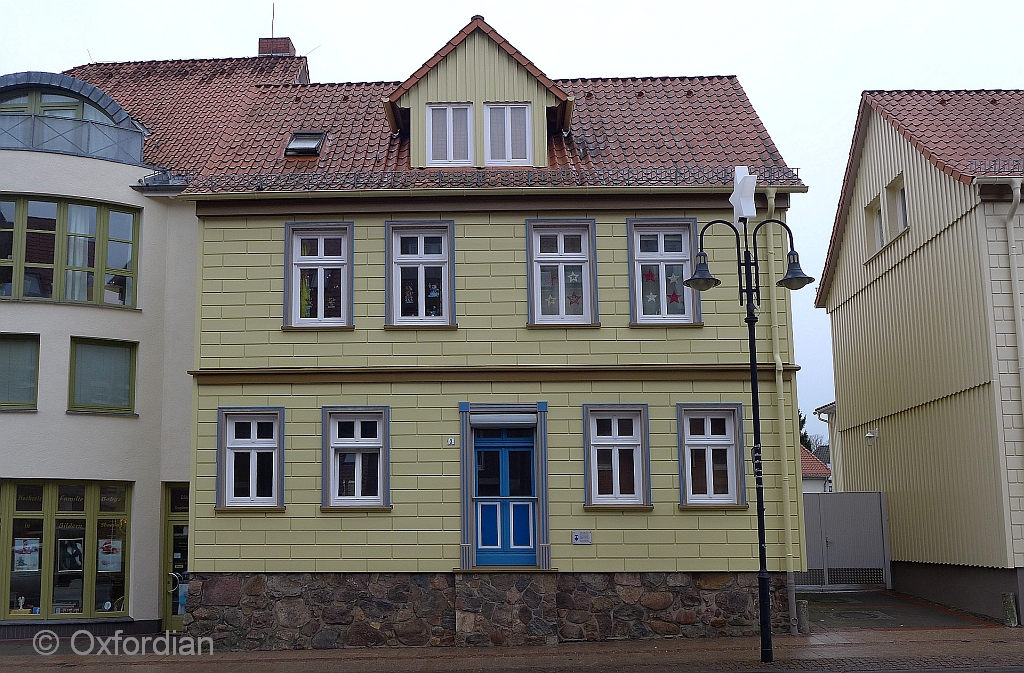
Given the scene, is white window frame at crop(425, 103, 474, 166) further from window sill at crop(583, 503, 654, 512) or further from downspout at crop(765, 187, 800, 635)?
window sill at crop(583, 503, 654, 512)

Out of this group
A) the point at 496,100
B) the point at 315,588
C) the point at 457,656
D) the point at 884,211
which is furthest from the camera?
the point at 884,211

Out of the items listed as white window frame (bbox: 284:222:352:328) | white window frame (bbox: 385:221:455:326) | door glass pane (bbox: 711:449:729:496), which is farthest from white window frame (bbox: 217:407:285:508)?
door glass pane (bbox: 711:449:729:496)

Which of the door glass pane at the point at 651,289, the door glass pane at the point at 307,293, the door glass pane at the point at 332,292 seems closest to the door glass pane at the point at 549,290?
the door glass pane at the point at 651,289

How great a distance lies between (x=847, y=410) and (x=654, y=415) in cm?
1032

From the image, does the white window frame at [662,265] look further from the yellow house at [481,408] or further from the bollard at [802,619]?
the bollard at [802,619]

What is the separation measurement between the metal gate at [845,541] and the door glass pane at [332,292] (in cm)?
1087

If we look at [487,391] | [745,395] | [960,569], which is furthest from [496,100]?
[960,569]

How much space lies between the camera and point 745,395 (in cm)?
1714

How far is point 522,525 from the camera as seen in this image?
17.0 m

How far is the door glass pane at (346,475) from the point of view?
1717cm

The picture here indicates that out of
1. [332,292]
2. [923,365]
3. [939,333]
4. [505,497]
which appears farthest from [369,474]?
[923,365]

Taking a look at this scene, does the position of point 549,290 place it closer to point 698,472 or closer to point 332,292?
point 332,292

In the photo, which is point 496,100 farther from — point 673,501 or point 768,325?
point 673,501

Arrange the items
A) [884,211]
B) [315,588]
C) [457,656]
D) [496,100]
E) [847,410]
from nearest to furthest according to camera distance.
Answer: [457,656]
[315,588]
[496,100]
[884,211]
[847,410]
